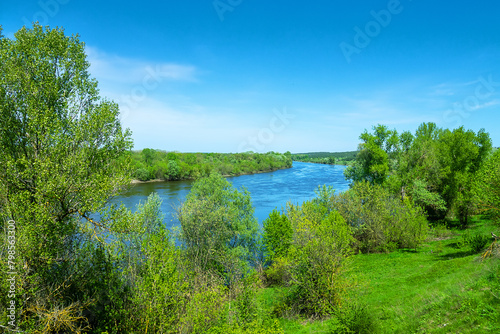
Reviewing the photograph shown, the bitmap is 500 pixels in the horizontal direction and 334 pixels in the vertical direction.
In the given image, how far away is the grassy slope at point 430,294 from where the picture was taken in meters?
8.88

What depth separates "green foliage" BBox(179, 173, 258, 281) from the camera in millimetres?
24344

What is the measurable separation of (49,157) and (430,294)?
54.6 feet

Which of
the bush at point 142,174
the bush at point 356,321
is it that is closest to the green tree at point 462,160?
the bush at point 356,321

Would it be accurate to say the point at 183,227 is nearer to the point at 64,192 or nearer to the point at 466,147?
the point at 64,192

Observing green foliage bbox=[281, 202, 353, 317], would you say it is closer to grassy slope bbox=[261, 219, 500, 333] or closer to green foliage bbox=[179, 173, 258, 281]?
Result: grassy slope bbox=[261, 219, 500, 333]

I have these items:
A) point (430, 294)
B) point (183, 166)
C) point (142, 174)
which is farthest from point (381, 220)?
point (183, 166)

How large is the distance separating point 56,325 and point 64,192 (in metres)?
4.82

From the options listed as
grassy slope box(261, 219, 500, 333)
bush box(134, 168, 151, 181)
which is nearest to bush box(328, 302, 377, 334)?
grassy slope box(261, 219, 500, 333)

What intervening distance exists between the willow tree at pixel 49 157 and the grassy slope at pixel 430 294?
1020 centimetres

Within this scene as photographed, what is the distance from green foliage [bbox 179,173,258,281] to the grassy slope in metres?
5.17

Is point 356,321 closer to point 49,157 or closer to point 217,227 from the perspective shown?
point 49,157

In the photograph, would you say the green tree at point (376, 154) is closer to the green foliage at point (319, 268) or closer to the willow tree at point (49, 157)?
the green foliage at point (319, 268)

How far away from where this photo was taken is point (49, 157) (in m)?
10.5

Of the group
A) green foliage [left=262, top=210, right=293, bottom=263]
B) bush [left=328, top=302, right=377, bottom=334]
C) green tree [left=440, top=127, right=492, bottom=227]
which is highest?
green tree [left=440, top=127, right=492, bottom=227]
